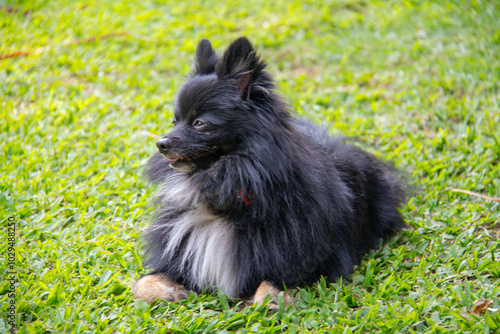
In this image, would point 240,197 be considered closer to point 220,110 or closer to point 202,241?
point 202,241

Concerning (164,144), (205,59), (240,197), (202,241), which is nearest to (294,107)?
(205,59)

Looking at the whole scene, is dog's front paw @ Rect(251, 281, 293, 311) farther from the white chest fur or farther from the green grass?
the white chest fur

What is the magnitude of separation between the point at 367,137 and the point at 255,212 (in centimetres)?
300

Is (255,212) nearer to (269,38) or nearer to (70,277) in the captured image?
(70,277)

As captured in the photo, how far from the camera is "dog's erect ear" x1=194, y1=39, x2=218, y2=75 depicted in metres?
3.62

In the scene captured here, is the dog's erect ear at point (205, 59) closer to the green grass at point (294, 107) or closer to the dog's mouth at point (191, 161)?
the dog's mouth at point (191, 161)

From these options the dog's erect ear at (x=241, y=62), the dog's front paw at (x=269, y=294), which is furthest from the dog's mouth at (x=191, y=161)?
the dog's front paw at (x=269, y=294)

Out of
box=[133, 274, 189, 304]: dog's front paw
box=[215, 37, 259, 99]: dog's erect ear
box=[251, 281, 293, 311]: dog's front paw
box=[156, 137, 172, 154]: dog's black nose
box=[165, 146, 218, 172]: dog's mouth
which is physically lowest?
Answer: box=[251, 281, 293, 311]: dog's front paw

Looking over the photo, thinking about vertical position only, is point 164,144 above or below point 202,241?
above

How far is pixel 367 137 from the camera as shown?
18.7 ft

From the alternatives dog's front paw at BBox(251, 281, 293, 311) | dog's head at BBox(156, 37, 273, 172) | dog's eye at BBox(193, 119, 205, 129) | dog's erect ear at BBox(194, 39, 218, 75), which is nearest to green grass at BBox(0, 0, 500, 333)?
dog's front paw at BBox(251, 281, 293, 311)

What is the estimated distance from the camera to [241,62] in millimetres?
3266

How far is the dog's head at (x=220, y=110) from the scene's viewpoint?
10.5ft

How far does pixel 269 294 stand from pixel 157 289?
0.80 meters
